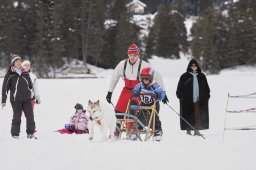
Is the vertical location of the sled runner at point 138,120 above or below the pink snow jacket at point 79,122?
above

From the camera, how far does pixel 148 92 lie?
7.96m

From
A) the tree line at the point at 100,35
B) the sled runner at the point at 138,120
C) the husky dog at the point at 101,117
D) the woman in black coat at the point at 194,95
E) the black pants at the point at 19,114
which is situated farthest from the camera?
the tree line at the point at 100,35

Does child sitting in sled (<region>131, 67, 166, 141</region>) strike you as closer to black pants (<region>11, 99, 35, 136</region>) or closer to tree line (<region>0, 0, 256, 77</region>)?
black pants (<region>11, 99, 35, 136</region>)

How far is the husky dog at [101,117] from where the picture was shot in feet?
23.3

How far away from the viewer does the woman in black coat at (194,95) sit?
1047cm

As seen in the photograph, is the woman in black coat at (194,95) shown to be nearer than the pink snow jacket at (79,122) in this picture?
No

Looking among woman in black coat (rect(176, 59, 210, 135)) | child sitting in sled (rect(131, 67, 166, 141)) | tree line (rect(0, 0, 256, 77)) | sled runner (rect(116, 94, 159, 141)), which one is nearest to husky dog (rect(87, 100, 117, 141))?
sled runner (rect(116, 94, 159, 141))

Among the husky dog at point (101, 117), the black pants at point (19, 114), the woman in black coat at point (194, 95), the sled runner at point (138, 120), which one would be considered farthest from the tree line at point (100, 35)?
the husky dog at point (101, 117)

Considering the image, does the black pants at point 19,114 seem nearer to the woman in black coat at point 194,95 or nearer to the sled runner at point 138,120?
the sled runner at point 138,120

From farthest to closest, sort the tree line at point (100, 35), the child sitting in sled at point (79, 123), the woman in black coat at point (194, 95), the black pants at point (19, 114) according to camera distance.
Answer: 1. the tree line at point (100, 35)
2. the woman in black coat at point (194, 95)
3. the child sitting in sled at point (79, 123)
4. the black pants at point (19, 114)

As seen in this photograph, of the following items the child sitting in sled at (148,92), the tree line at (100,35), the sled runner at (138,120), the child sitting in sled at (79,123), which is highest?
the tree line at (100,35)

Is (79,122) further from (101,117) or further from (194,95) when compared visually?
(101,117)

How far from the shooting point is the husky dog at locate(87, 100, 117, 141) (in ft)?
23.3

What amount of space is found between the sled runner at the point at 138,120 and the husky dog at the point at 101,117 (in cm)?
28
